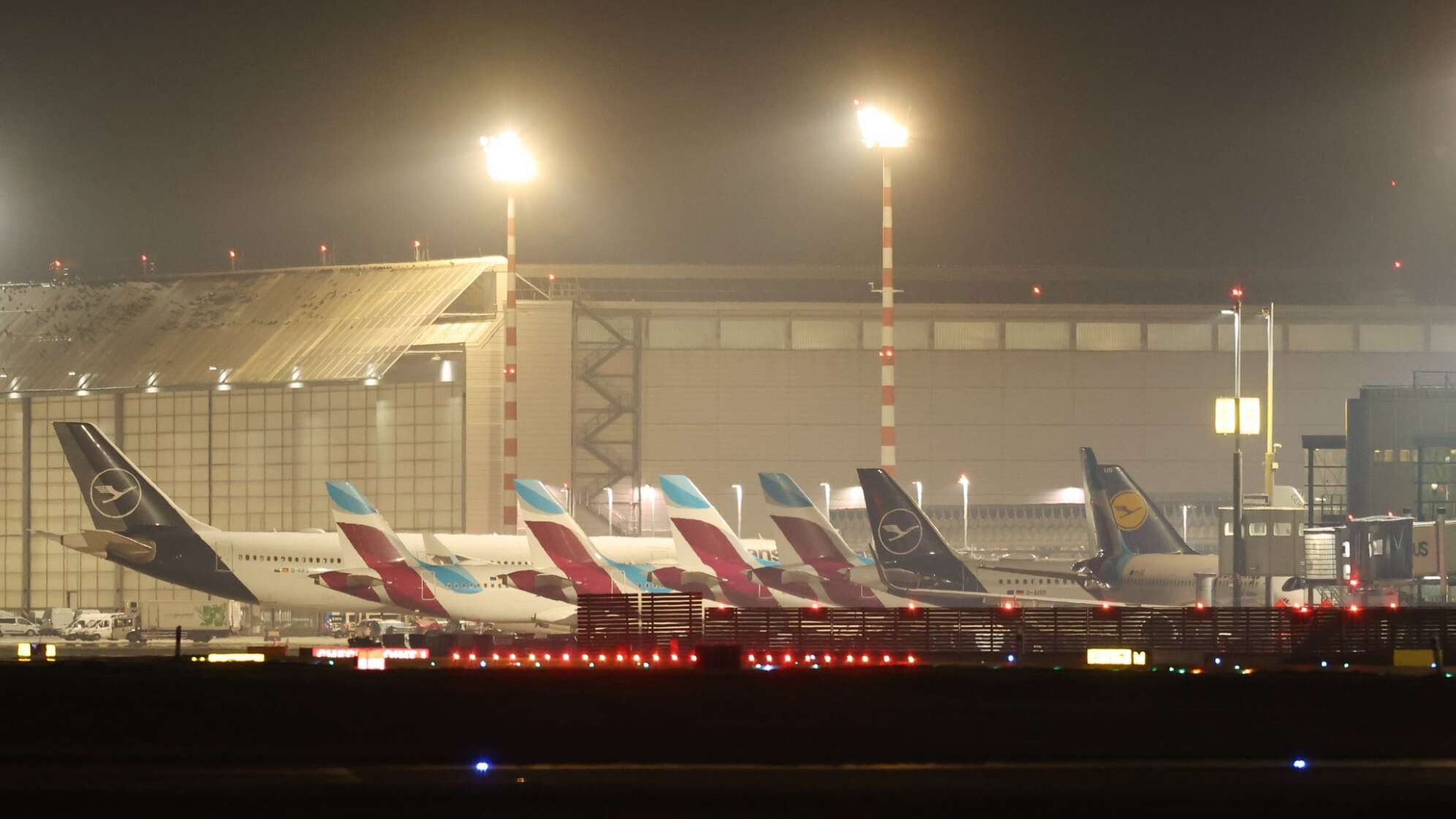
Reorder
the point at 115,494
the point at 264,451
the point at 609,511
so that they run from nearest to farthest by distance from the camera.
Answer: the point at 115,494 < the point at 264,451 < the point at 609,511

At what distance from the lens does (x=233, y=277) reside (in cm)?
9844

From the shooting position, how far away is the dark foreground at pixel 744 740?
1897cm

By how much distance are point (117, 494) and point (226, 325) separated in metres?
26.7

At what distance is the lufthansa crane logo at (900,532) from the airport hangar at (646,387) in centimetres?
3429

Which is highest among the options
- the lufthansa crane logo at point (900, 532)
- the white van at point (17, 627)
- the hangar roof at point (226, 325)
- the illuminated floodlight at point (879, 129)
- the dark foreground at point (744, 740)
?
the illuminated floodlight at point (879, 129)

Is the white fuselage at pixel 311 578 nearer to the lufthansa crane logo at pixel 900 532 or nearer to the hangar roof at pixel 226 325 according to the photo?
the lufthansa crane logo at pixel 900 532

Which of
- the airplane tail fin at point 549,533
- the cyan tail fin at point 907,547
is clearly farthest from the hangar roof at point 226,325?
the cyan tail fin at point 907,547

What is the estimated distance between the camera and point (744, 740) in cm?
2314

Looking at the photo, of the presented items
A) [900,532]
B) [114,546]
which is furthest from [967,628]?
[114,546]

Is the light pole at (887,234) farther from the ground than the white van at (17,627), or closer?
farther from the ground

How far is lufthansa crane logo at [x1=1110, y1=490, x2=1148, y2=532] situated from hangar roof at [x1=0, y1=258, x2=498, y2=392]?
120 feet

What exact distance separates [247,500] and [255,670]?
6358 centimetres

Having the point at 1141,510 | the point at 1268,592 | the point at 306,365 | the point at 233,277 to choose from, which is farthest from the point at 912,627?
the point at 233,277

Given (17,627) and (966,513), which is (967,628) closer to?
(17,627)
